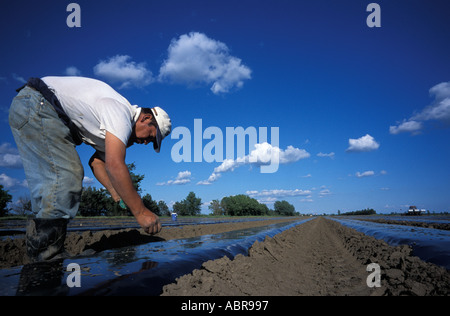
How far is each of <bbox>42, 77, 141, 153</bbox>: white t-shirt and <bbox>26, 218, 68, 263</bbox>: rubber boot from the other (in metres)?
0.87

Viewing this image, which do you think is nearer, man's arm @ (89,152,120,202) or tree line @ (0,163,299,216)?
man's arm @ (89,152,120,202)

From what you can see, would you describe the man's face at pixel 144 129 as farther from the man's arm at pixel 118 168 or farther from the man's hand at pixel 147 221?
the man's hand at pixel 147 221

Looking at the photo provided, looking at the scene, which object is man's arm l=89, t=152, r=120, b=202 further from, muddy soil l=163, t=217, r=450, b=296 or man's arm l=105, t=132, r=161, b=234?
muddy soil l=163, t=217, r=450, b=296

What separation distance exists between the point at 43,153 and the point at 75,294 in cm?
133

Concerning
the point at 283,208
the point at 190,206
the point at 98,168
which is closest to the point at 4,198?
the point at 98,168

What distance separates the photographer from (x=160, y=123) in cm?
250

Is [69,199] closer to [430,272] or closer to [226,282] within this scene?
[226,282]

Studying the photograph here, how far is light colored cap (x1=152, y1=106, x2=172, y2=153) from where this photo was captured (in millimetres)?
2488

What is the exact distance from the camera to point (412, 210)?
5450 cm

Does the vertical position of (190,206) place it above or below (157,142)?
below

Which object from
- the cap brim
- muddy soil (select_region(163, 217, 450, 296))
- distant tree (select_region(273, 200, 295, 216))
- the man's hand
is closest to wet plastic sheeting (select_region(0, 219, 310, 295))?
muddy soil (select_region(163, 217, 450, 296))

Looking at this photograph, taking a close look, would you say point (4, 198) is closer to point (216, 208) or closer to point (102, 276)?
point (102, 276)

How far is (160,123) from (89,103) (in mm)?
679
